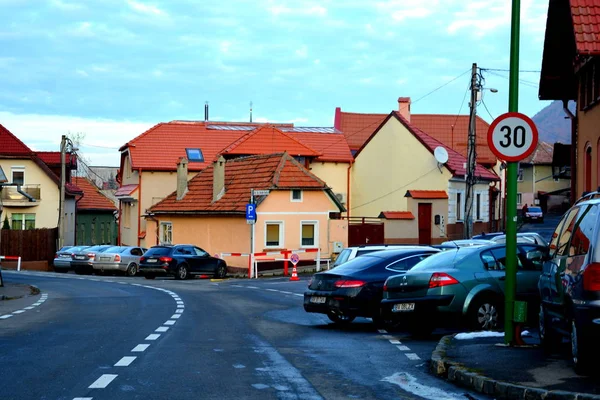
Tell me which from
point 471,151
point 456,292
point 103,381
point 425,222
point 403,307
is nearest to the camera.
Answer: point 103,381

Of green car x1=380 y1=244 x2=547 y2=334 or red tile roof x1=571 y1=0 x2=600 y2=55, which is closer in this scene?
green car x1=380 y1=244 x2=547 y2=334

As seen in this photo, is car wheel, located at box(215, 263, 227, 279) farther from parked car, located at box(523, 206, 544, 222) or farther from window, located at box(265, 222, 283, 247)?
parked car, located at box(523, 206, 544, 222)

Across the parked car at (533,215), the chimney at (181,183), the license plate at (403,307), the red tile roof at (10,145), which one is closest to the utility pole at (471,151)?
the chimney at (181,183)

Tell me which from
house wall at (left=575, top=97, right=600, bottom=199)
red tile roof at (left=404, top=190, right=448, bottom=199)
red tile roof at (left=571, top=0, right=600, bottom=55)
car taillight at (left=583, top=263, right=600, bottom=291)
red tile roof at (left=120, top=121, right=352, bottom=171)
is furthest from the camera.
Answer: red tile roof at (left=120, top=121, right=352, bottom=171)

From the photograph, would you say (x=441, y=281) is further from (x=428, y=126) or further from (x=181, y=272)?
(x=428, y=126)

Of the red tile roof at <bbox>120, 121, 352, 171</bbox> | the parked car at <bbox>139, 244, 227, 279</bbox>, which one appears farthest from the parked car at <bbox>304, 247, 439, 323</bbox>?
the red tile roof at <bbox>120, 121, 352, 171</bbox>

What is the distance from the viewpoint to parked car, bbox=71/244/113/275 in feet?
172

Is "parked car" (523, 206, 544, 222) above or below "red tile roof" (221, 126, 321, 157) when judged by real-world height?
below

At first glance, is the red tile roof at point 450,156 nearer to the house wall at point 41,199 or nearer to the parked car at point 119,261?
the parked car at point 119,261

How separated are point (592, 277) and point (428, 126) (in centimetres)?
7313

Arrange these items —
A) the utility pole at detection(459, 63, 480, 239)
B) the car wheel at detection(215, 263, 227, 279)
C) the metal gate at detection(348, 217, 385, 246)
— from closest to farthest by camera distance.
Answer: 1. the utility pole at detection(459, 63, 480, 239)
2. the car wheel at detection(215, 263, 227, 279)
3. the metal gate at detection(348, 217, 385, 246)

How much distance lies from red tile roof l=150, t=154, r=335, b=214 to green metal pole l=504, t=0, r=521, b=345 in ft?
122

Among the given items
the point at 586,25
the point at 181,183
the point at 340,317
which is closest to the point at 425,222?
the point at 181,183

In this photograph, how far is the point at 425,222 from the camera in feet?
190
